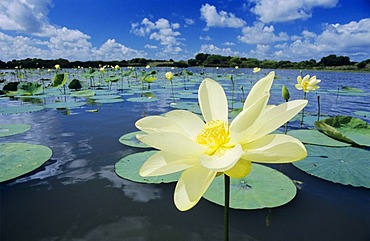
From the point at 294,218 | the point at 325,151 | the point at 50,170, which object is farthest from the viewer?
the point at 325,151

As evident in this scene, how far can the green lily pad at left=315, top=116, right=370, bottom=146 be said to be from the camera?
10.6 ft

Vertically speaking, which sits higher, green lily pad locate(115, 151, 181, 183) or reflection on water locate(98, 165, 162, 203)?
green lily pad locate(115, 151, 181, 183)

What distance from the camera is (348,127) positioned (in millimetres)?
3598

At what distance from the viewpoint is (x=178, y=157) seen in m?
0.78

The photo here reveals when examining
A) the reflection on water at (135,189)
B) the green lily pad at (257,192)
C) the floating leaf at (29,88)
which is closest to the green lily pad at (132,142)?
the reflection on water at (135,189)

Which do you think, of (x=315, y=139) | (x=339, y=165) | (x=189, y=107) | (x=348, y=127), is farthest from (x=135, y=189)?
(x=189, y=107)

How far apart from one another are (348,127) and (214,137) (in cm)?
356

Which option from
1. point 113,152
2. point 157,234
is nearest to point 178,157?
point 157,234

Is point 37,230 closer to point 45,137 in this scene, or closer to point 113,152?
point 113,152

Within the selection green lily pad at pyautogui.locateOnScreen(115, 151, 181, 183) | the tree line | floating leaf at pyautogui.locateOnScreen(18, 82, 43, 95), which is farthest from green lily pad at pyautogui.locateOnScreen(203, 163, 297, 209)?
the tree line

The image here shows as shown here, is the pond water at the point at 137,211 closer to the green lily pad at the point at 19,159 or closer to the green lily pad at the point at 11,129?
the green lily pad at the point at 19,159

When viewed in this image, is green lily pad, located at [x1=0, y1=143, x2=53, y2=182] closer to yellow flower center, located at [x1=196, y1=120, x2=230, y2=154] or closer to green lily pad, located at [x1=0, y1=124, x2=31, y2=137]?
green lily pad, located at [x1=0, y1=124, x2=31, y2=137]

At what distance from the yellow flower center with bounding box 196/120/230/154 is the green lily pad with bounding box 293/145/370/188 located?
187 cm

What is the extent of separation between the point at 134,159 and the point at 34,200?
37.5 inches
